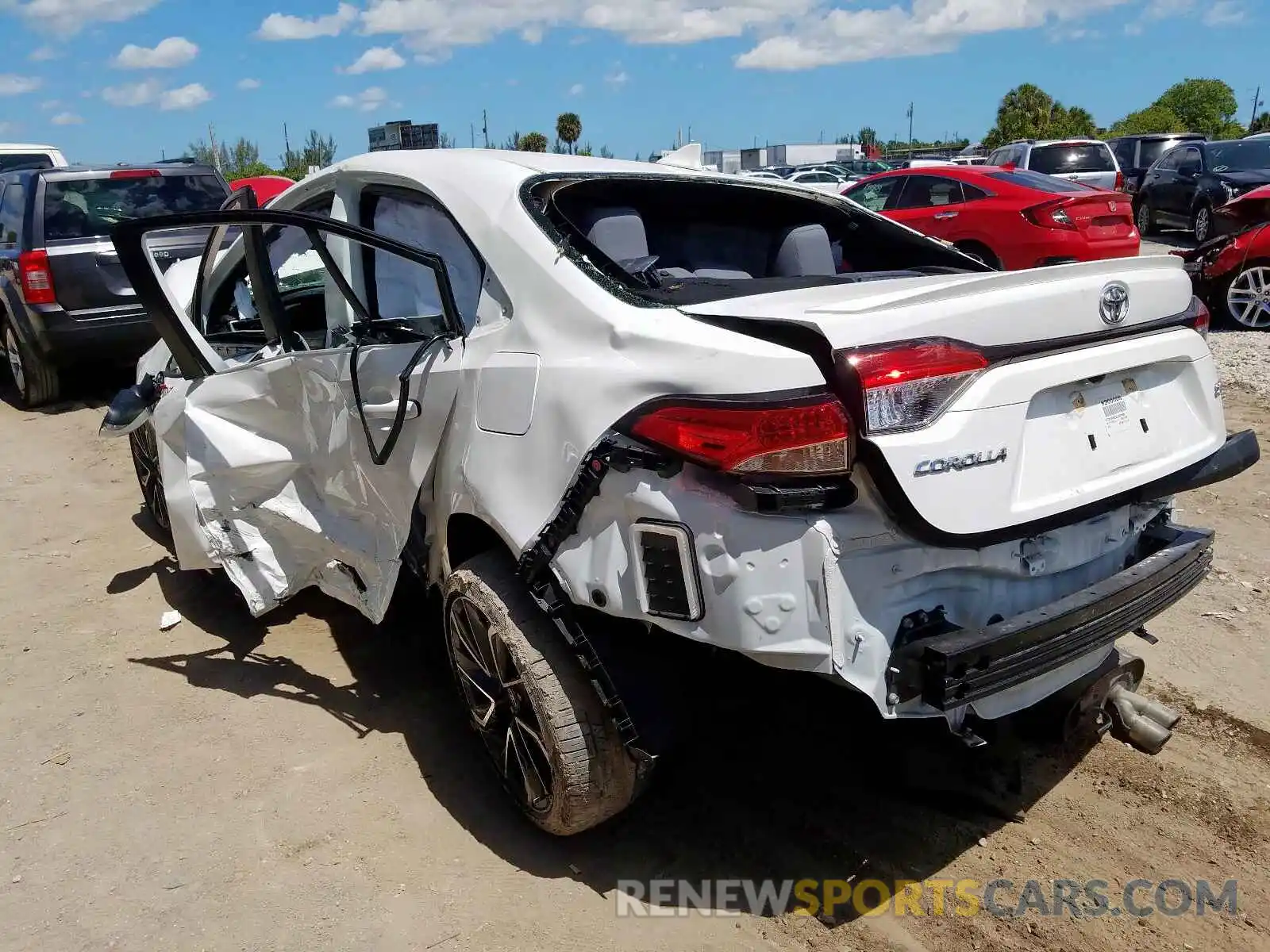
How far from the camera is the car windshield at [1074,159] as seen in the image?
15648mm

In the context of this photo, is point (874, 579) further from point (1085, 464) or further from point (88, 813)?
point (88, 813)

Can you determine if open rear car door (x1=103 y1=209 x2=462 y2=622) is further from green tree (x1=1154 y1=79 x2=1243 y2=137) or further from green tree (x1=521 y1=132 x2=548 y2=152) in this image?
green tree (x1=1154 y1=79 x2=1243 y2=137)

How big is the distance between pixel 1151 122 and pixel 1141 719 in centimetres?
4951

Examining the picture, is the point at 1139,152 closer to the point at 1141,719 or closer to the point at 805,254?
the point at 805,254

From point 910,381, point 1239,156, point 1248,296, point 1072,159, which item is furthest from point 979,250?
point 910,381

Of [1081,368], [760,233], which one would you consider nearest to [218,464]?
[760,233]

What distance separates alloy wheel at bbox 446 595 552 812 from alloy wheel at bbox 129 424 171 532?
260cm

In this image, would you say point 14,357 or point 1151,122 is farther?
point 1151,122

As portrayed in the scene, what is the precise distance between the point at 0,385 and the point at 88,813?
8268mm

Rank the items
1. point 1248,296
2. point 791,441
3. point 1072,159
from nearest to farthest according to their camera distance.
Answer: point 791,441
point 1248,296
point 1072,159

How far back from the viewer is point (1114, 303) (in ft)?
7.97

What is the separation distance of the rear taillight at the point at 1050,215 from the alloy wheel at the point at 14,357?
9314 mm

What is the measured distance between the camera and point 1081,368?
232 cm

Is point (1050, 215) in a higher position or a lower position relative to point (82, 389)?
higher
